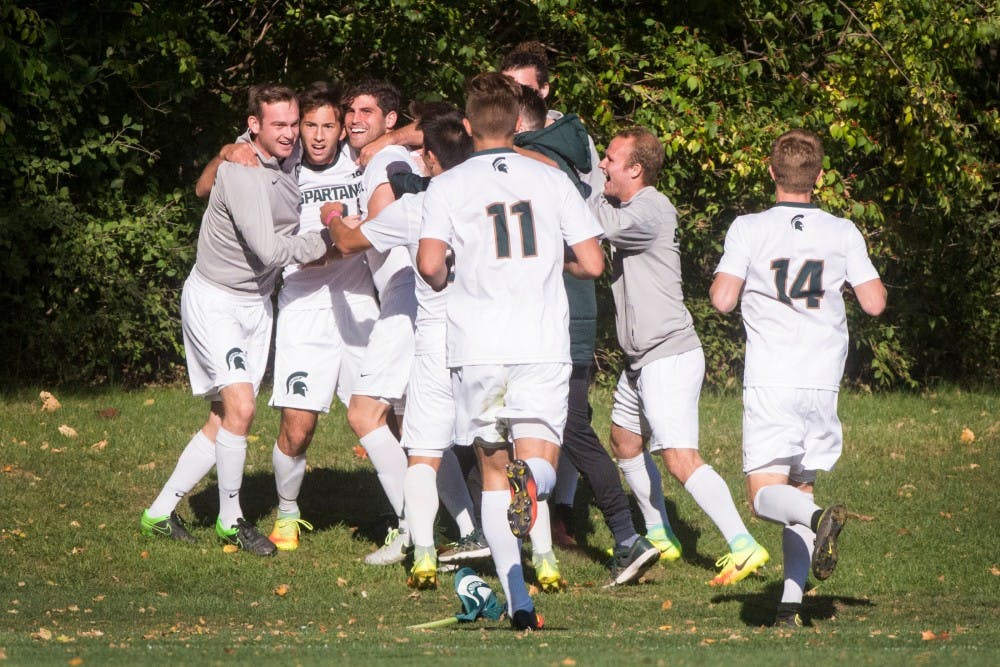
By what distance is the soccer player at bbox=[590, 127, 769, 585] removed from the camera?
24.7 feet

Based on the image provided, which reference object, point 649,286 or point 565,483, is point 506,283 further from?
point 565,483

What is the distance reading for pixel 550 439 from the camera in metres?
6.09

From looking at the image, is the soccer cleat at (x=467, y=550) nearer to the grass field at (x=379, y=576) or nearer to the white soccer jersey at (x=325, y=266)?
the grass field at (x=379, y=576)

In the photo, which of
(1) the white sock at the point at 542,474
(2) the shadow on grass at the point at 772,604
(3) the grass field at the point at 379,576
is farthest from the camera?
(2) the shadow on grass at the point at 772,604

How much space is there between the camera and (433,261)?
6035 millimetres

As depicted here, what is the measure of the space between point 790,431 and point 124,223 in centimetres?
825

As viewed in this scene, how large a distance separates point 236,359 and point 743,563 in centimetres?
307

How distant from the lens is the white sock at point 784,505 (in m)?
6.27

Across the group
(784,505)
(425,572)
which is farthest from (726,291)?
(425,572)

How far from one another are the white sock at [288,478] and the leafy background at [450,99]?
15.4 ft

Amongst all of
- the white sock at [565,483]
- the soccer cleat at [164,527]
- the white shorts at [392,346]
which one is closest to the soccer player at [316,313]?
the white shorts at [392,346]

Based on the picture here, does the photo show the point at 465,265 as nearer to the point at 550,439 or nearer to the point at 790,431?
the point at 550,439

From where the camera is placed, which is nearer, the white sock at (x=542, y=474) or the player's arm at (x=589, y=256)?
the white sock at (x=542, y=474)

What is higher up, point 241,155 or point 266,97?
point 266,97
